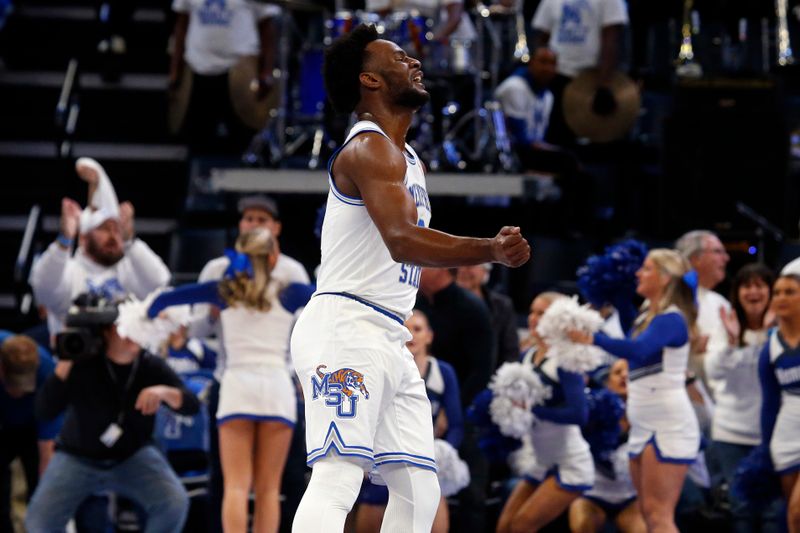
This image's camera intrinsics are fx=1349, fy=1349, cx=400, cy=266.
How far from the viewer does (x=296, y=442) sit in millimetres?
6691

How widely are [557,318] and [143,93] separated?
18.9 feet

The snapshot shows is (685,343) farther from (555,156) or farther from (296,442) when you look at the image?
(555,156)

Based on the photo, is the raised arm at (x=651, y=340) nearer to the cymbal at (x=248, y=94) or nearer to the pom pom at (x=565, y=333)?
the pom pom at (x=565, y=333)

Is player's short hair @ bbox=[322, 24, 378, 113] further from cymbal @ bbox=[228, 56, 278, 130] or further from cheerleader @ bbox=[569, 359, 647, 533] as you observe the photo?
cymbal @ bbox=[228, 56, 278, 130]

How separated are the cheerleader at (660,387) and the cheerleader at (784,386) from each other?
360 millimetres

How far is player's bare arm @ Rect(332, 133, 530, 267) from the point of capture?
11.0 ft

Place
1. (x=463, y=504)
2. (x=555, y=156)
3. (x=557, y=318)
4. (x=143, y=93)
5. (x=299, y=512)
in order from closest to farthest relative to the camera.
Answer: (x=299, y=512) → (x=557, y=318) → (x=463, y=504) → (x=555, y=156) → (x=143, y=93)

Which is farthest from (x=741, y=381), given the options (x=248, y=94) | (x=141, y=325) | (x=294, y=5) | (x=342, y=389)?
(x=248, y=94)

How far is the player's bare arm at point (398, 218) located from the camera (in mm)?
3367

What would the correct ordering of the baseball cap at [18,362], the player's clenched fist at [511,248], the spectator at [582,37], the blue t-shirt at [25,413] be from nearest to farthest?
the player's clenched fist at [511,248] < the baseball cap at [18,362] < the blue t-shirt at [25,413] < the spectator at [582,37]

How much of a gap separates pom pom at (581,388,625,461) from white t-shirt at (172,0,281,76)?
426 centimetres

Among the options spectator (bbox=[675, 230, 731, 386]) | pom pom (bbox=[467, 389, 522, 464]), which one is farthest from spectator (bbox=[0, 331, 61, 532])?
spectator (bbox=[675, 230, 731, 386])

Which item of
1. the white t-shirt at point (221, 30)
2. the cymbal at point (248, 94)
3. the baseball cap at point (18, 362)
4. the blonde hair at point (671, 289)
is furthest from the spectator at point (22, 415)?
the white t-shirt at point (221, 30)

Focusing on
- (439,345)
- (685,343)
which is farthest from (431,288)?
(685,343)
